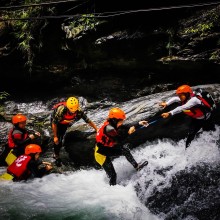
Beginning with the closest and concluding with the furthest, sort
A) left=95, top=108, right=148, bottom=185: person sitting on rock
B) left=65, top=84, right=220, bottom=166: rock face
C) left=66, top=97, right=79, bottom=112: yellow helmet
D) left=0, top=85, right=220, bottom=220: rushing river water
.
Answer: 1. left=0, top=85, right=220, bottom=220: rushing river water
2. left=95, top=108, right=148, bottom=185: person sitting on rock
3. left=66, top=97, right=79, bottom=112: yellow helmet
4. left=65, top=84, right=220, bottom=166: rock face

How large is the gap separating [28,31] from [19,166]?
5.40 meters

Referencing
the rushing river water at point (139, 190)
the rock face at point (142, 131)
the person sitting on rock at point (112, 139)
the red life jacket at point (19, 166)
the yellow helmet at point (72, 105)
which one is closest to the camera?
the rushing river water at point (139, 190)

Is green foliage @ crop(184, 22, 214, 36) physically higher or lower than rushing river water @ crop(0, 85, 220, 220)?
higher

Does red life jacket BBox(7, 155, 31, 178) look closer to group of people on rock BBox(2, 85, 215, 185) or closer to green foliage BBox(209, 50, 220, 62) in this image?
group of people on rock BBox(2, 85, 215, 185)

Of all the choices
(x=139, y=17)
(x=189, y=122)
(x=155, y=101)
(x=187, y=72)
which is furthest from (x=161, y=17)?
(x=189, y=122)

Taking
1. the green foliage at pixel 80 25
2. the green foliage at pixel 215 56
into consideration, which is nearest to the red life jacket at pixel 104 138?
the green foliage at pixel 215 56

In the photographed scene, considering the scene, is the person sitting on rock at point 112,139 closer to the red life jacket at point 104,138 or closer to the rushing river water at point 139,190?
the red life jacket at point 104,138

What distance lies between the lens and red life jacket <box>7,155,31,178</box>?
6961 mm

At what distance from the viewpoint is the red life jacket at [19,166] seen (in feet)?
22.8

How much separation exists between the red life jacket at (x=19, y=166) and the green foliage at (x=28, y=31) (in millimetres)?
4372

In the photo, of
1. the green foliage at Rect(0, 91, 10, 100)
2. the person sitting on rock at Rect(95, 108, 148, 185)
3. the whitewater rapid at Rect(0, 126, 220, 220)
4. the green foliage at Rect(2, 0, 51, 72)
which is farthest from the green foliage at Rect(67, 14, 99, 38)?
the whitewater rapid at Rect(0, 126, 220, 220)

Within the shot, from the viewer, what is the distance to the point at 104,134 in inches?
256

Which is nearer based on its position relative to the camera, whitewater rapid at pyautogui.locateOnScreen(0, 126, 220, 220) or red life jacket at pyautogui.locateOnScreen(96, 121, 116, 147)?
whitewater rapid at pyautogui.locateOnScreen(0, 126, 220, 220)

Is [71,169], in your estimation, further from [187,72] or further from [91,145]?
[187,72]
